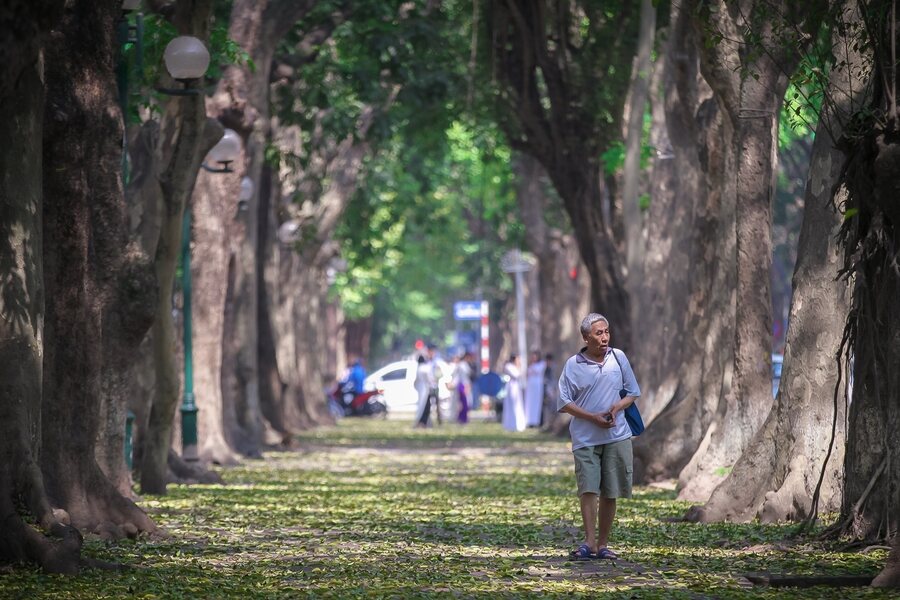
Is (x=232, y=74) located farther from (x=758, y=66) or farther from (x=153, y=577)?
(x=153, y=577)

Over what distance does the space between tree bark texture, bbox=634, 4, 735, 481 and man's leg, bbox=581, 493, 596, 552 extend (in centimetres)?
541

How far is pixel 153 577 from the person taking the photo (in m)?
11.2

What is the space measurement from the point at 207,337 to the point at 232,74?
373 cm

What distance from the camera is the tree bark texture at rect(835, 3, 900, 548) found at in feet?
36.6

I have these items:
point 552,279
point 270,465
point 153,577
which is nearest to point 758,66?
point 153,577

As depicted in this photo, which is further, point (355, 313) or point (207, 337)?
point (355, 313)

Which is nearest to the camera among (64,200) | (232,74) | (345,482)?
(64,200)

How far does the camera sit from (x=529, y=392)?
4712 cm

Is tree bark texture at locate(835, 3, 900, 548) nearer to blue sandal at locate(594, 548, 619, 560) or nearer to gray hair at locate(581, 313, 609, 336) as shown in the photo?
blue sandal at locate(594, 548, 619, 560)

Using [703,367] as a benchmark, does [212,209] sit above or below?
above

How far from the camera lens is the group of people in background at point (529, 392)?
148 ft

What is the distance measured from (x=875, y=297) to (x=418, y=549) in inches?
154

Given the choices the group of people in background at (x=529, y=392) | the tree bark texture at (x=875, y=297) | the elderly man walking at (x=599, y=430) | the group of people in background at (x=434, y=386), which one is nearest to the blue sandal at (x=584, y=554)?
the elderly man walking at (x=599, y=430)

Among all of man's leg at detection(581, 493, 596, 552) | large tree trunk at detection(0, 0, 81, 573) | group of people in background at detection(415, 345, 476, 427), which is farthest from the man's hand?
group of people in background at detection(415, 345, 476, 427)
